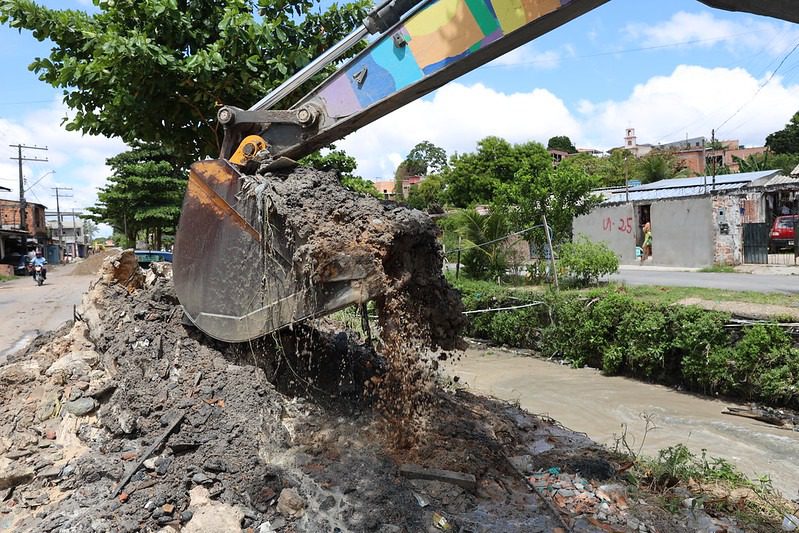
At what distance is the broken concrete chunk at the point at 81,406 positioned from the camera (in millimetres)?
4336

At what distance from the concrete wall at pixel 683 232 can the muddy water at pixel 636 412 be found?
12608mm

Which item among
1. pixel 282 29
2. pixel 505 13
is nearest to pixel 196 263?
pixel 505 13

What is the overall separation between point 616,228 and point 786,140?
35.4 m

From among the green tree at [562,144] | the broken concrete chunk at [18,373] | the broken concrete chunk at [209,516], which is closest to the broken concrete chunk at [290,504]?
the broken concrete chunk at [209,516]

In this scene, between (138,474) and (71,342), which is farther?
(71,342)

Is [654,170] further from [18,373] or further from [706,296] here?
[18,373]

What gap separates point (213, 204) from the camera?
4113mm

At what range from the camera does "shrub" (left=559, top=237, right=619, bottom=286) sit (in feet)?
42.3

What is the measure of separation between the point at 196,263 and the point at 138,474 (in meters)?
1.52

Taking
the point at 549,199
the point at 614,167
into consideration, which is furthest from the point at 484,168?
the point at 549,199

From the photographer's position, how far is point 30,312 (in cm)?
1375

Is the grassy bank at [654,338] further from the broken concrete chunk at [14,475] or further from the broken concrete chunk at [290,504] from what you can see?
the broken concrete chunk at [14,475]

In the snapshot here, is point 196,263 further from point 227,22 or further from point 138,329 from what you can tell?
point 227,22

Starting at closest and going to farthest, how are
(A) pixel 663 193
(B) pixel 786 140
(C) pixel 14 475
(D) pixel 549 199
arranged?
(C) pixel 14 475, (D) pixel 549 199, (A) pixel 663 193, (B) pixel 786 140
